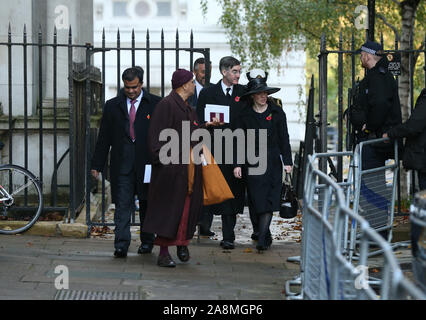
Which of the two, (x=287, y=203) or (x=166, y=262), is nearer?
(x=166, y=262)

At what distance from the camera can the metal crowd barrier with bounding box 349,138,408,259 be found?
824cm

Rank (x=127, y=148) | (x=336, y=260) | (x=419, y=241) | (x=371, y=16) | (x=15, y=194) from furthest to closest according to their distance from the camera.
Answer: (x=371, y=16) → (x=15, y=194) → (x=127, y=148) → (x=336, y=260) → (x=419, y=241)

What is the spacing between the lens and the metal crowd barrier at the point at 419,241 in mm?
4000

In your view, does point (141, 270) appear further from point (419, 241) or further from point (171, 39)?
point (171, 39)

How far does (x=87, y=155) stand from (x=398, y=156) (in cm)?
342

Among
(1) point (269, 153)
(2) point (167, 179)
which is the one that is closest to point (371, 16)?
(1) point (269, 153)

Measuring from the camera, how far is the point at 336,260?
4297 millimetres

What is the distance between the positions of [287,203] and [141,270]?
194 centimetres

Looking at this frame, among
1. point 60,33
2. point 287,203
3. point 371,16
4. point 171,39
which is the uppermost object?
point 171,39

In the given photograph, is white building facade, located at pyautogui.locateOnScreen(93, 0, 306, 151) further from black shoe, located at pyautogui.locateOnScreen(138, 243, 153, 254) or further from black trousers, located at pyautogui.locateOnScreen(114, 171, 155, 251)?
black trousers, located at pyautogui.locateOnScreen(114, 171, 155, 251)

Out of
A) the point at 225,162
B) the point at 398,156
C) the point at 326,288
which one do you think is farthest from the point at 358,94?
the point at 326,288

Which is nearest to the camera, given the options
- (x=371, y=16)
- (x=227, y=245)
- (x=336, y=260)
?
(x=336, y=260)

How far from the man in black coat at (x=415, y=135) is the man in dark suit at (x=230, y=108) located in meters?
1.77

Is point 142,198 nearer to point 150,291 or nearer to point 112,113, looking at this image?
point 112,113
